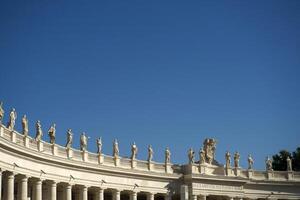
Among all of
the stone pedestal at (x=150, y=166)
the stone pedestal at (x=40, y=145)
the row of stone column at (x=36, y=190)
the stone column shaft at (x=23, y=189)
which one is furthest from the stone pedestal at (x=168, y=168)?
the stone column shaft at (x=23, y=189)

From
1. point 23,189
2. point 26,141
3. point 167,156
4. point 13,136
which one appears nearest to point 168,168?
point 167,156

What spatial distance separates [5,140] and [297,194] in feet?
208

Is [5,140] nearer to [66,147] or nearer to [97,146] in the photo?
[66,147]

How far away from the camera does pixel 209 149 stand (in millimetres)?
105750

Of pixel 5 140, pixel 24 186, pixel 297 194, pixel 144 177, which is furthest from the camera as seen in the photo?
pixel 297 194

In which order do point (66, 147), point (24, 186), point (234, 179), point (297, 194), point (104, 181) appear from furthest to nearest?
point (297, 194)
point (234, 179)
point (104, 181)
point (66, 147)
point (24, 186)

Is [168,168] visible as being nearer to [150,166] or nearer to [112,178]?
[150,166]

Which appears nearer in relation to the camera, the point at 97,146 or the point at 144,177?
the point at 97,146

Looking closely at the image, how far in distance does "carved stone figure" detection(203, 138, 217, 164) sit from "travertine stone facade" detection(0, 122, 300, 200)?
361 mm

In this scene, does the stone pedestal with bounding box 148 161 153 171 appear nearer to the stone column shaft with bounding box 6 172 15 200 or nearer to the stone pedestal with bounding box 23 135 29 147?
the stone pedestal with bounding box 23 135 29 147

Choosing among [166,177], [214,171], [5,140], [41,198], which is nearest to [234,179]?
[214,171]

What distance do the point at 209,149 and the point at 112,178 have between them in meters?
23.2

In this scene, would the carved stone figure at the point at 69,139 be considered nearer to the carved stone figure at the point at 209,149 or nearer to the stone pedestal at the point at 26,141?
the stone pedestal at the point at 26,141

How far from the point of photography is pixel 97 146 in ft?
287
